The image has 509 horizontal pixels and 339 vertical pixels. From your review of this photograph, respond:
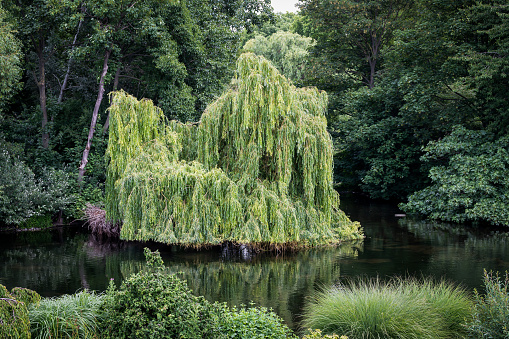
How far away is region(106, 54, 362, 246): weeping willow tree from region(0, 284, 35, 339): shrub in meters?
7.54

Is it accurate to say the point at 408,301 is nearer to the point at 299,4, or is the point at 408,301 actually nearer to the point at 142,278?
the point at 142,278

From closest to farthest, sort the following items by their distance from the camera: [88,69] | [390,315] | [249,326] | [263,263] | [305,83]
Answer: [249,326] → [390,315] → [263,263] → [88,69] → [305,83]

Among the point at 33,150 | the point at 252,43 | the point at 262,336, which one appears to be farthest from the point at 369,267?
the point at 252,43

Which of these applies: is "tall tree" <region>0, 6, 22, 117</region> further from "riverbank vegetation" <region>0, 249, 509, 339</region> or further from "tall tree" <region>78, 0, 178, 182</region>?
"riverbank vegetation" <region>0, 249, 509, 339</region>

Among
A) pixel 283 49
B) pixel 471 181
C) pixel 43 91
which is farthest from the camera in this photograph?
pixel 283 49

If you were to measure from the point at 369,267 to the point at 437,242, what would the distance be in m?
4.79

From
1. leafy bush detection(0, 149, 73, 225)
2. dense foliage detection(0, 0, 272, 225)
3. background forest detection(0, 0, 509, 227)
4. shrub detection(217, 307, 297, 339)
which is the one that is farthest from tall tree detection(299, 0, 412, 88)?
shrub detection(217, 307, 297, 339)

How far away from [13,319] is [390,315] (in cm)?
531

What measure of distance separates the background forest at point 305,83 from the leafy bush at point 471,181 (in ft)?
0.21

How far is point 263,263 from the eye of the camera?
13.5 meters

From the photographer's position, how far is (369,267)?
12.8 metres

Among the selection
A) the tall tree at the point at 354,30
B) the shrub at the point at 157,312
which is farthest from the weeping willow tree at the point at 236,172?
the tall tree at the point at 354,30

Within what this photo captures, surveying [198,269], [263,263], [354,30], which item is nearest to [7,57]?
[198,269]

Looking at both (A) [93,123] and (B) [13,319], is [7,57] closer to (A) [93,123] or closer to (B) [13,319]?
(A) [93,123]
